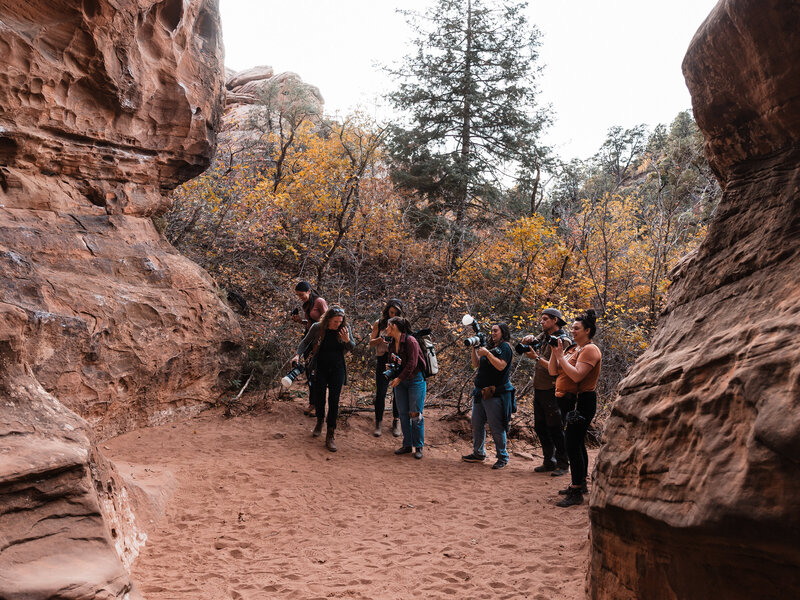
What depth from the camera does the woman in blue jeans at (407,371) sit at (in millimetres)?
7656

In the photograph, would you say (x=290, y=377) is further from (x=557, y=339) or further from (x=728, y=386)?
(x=728, y=386)

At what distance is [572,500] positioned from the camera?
235 inches

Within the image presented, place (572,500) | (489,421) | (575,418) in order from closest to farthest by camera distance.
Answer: (575,418) < (572,500) < (489,421)

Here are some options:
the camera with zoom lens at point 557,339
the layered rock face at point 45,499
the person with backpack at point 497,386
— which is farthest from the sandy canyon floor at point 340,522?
the camera with zoom lens at point 557,339

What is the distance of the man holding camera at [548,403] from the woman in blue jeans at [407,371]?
161cm

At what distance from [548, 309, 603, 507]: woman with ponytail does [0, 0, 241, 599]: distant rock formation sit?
4.34m

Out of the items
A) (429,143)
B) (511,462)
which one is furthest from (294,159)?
(511,462)

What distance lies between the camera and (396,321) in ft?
25.2

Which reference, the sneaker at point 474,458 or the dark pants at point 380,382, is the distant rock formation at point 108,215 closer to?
the dark pants at point 380,382

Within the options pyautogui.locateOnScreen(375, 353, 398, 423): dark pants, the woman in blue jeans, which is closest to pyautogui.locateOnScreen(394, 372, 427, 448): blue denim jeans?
the woman in blue jeans

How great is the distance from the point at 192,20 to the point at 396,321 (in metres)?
6.63

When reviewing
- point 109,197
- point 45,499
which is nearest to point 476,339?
point 45,499

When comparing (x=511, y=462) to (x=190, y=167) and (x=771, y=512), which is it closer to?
(x=771, y=512)

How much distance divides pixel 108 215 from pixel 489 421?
6678 mm
